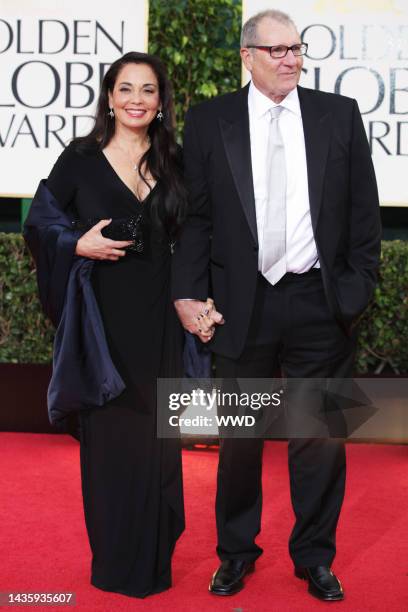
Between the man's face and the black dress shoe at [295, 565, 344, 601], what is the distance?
1.54 m

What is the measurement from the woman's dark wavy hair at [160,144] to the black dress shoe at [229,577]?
1.11 meters

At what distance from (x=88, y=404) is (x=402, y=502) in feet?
5.85

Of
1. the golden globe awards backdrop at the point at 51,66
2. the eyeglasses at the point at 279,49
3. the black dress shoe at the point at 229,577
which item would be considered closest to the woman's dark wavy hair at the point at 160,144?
the eyeglasses at the point at 279,49

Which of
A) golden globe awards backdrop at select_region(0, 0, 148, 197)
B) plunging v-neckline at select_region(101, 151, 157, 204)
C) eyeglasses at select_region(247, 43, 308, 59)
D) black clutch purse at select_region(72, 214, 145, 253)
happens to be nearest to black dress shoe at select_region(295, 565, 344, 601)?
black clutch purse at select_region(72, 214, 145, 253)

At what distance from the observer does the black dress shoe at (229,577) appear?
296 centimetres

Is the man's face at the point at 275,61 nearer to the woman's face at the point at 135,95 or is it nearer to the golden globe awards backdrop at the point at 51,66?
the woman's face at the point at 135,95

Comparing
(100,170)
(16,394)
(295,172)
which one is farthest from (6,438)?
(295,172)

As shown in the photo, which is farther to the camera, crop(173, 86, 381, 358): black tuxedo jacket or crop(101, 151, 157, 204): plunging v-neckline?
crop(101, 151, 157, 204): plunging v-neckline

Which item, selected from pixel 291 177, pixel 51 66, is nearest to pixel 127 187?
pixel 291 177

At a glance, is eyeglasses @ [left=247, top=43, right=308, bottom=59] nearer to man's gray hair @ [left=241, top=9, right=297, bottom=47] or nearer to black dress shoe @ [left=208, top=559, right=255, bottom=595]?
man's gray hair @ [left=241, top=9, right=297, bottom=47]

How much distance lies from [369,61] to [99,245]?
2.97 metres

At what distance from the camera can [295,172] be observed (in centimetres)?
288

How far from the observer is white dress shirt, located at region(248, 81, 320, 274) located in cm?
288

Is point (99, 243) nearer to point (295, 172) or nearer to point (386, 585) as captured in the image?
point (295, 172)
